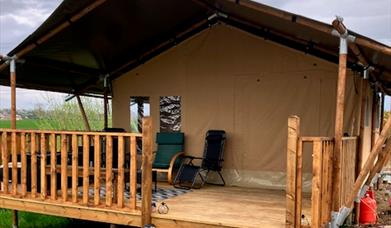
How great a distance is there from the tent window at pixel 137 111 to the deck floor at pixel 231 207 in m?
2.30

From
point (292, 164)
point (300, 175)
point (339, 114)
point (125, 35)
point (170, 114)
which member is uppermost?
point (125, 35)

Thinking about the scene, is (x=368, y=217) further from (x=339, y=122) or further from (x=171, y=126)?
(x=171, y=126)

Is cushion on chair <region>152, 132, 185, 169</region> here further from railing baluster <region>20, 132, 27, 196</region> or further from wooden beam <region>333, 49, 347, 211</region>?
wooden beam <region>333, 49, 347, 211</region>

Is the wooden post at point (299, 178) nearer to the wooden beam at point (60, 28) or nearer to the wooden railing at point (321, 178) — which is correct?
the wooden railing at point (321, 178)

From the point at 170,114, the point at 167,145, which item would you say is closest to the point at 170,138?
the point at 167,145

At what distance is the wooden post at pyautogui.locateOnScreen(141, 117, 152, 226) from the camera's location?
4570mm

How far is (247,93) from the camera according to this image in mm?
7242

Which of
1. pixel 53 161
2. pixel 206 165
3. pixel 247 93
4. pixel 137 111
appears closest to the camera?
pixel 53 161

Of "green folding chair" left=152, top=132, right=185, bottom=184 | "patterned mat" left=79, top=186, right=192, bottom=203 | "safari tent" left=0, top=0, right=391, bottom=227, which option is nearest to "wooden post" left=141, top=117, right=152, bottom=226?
"safari tent" left=0, top=0, right=391, bottom=227

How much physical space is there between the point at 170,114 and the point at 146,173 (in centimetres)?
339

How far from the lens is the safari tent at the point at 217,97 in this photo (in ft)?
15.0

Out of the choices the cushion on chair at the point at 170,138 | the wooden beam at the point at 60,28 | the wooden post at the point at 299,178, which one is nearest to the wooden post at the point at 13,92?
the wooden beam at the point at 60,28

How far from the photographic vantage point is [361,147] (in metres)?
6.32

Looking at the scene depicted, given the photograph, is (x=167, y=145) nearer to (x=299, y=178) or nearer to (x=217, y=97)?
(x=217, y=97)
